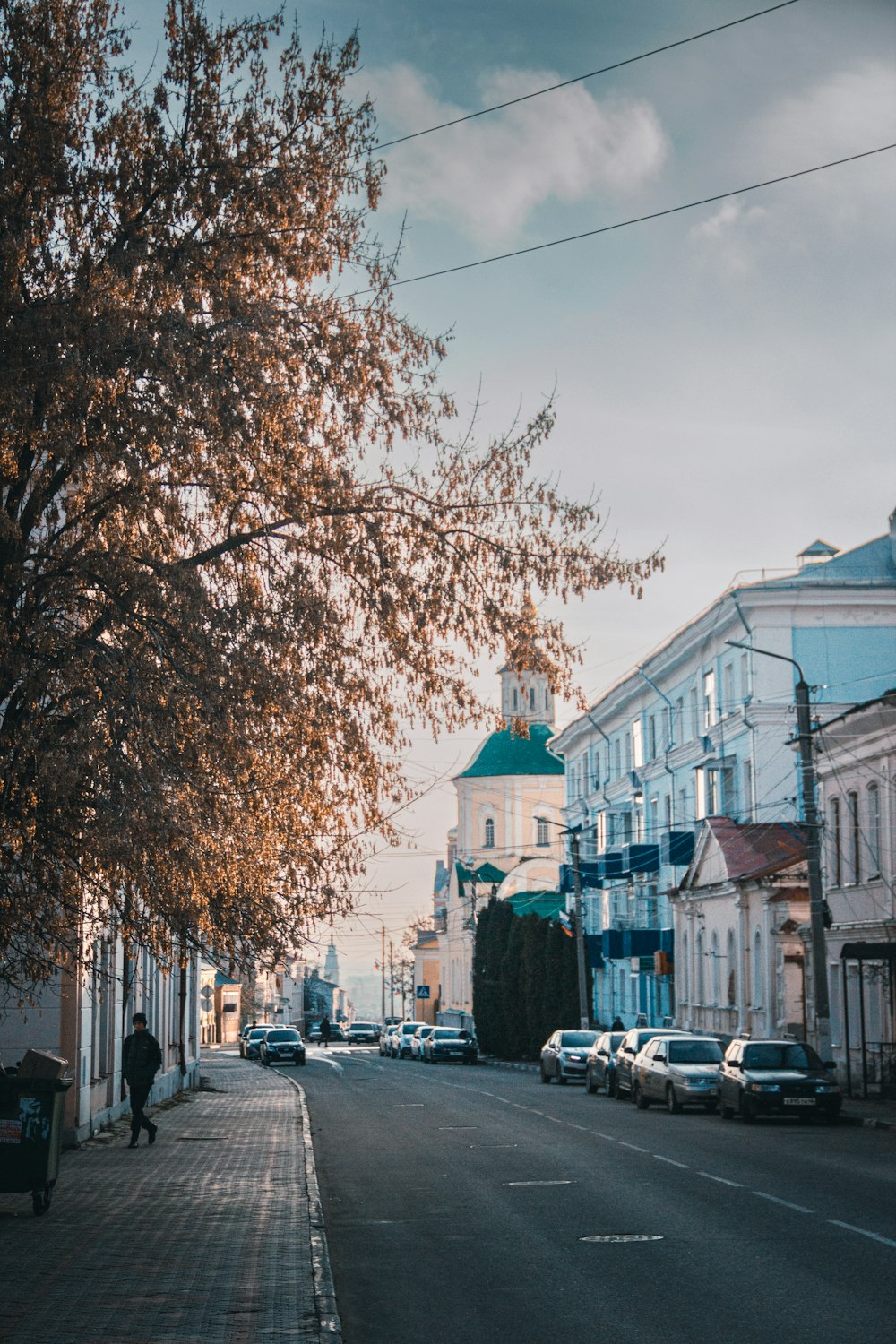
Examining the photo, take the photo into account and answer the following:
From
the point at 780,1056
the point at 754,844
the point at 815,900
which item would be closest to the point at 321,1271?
the point at 780,1056

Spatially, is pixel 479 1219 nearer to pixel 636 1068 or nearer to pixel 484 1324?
pixel 484 1324

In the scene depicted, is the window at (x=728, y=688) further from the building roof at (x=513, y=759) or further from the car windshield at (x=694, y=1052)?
the building roof at (x=513, y=759)

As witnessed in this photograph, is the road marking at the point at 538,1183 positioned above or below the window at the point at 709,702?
below

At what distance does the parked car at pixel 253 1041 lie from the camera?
7281 centimetres

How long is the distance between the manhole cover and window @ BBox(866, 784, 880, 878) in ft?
75.2

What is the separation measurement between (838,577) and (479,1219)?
3629 cm

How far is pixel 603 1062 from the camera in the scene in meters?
38.5

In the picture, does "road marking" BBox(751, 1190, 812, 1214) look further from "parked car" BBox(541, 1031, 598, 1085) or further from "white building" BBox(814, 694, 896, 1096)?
"parked car" BBox(541, 1031, 598, 1085)

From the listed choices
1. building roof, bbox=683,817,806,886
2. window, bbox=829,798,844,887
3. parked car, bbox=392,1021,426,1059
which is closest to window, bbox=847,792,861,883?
window, bbox=829,798,844,887

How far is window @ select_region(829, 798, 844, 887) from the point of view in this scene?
37906mm

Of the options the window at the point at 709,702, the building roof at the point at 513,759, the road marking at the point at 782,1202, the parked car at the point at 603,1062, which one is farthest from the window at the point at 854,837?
the building roof at the point at 513,759

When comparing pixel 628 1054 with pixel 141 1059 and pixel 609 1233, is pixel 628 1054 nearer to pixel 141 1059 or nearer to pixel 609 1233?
pixel 141 1059

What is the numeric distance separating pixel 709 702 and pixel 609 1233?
1603 inches

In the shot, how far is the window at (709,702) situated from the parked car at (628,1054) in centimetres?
1742
